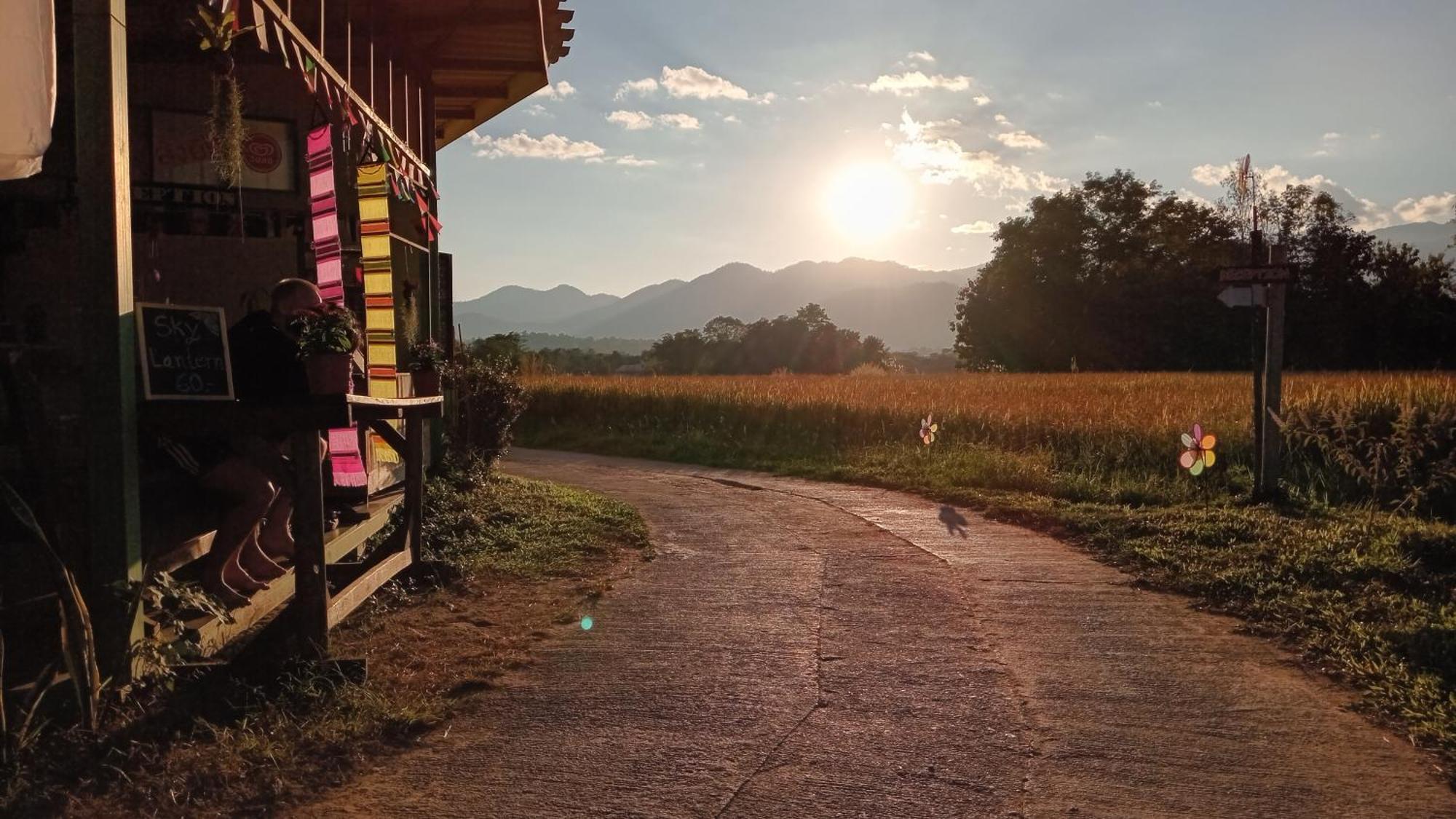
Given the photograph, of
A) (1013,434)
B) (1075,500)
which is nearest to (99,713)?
(1075,500)

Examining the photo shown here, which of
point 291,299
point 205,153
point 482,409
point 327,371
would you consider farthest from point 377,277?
point 327,371

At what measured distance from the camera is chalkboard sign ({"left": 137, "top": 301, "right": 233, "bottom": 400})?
4.07 metres

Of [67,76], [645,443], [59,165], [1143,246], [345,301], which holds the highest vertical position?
[1143,246]

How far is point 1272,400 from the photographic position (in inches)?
390

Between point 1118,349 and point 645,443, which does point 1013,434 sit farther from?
point 1118,349

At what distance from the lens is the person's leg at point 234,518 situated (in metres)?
4.78

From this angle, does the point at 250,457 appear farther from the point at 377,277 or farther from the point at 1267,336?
the point at 1267,336

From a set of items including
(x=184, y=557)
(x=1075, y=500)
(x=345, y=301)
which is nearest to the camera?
(x=184, y=557)

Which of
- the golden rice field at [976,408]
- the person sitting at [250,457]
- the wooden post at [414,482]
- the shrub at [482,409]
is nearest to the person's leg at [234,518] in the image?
the person sitting at [250,457]

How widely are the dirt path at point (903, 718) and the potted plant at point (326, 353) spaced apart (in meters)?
1.49

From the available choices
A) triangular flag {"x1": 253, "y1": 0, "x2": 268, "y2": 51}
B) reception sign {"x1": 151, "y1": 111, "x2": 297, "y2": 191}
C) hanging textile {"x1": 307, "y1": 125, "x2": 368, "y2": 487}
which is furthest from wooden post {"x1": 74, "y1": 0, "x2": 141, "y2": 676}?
reception sign {"x1": 151, "y1": 111, "x2": 297, "y2": 191}

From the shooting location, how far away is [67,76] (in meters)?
5.89

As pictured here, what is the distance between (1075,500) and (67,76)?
9108 mm

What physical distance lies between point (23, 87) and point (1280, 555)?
7639 mm
